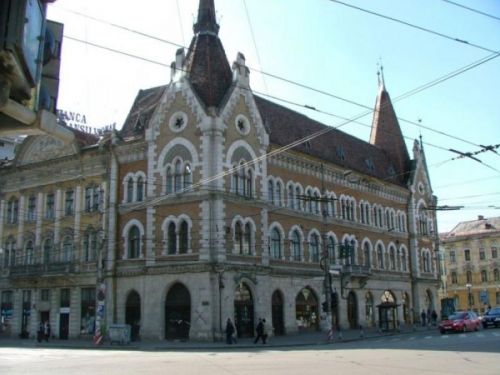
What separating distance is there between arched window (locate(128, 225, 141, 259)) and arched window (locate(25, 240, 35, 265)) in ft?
31.1

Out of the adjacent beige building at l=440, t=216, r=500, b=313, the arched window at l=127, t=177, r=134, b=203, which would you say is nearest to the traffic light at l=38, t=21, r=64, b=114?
the arched window at l=127, t=177, r=134, b=203

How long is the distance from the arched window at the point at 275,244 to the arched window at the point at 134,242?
8.78 meters

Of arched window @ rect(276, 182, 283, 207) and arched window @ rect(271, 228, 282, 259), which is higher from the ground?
arched window @ rect(276, 182, 283, 207)

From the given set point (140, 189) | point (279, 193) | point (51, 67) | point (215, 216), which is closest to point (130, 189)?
point (140, 189)

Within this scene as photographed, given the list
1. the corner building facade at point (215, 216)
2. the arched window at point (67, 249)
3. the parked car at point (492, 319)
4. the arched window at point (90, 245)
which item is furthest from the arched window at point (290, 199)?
the parked car at point (492, 319)

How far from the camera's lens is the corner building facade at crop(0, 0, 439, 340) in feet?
119

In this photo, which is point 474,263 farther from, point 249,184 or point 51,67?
point 51,67

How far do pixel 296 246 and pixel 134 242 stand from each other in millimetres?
11474

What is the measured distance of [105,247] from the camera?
1588 inches

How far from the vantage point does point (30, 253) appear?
1772 inches

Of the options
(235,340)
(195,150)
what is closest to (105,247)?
(195,150)

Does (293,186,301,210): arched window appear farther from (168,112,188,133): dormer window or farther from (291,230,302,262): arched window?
(168,112,188,133): dormer window

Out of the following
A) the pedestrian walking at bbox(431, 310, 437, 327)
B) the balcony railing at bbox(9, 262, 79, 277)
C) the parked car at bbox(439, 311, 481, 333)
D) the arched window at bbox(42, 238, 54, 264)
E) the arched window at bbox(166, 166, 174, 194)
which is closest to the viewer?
the arched window at bbox(166, 166, 174, 194)

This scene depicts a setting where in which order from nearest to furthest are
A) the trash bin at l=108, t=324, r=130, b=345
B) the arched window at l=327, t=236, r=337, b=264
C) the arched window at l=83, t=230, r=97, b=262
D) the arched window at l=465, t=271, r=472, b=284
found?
the trash bin at l=108, t=324, r=130, b=345
the arched window at l=83, t=230, r=97, b=262
the arched window at l=327, t=236, r=337, b=264
the arched window at l=465, t=271, r=472, b=284
